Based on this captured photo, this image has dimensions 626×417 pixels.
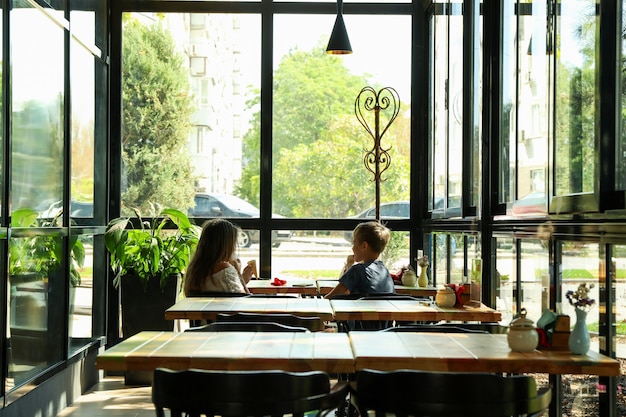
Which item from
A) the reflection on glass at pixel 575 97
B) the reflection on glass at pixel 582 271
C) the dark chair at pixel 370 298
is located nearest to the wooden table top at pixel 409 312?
the dark chair at pixel 370 298

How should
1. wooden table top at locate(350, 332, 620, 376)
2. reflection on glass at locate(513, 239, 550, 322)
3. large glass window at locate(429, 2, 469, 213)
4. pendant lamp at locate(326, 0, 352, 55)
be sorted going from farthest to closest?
pendant lamp at locate(326, 0, 352, 55) → large glass window at locate(429, 2, 469, 213) → reflection on glass at locate(513, 239, 550, 322) → wooden table top at locate(350, 332, 620, 376)

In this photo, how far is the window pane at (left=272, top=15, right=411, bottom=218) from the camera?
329 inches

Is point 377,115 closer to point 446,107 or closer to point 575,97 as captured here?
point 446,107

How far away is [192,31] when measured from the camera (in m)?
8.35

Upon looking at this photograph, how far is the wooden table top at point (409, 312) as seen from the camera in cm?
473

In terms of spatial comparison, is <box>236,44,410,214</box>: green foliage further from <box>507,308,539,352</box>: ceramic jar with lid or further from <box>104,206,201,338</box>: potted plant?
<box>507,308,539,352</box>: ceramic jar with lid

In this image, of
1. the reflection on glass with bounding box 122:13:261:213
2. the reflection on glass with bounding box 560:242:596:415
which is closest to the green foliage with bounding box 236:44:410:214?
the reflection on glass with bounding box 122:13:261:213

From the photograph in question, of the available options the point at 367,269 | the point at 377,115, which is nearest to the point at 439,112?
the point at 377,115

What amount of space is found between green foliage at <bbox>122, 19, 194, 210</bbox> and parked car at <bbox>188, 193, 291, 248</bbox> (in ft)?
0.34

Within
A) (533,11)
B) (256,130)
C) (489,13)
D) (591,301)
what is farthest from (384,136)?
(591,301)

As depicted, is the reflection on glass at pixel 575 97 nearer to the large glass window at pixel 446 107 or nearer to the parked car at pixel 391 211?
the large glass window at pixel 446 107

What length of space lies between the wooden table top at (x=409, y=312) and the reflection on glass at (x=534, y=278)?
0.67 ft

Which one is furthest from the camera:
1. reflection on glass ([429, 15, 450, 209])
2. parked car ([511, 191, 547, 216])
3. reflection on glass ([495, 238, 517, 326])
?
reflection on glass ([429, 15, 450, 209])

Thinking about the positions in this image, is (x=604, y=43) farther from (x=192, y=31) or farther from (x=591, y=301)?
(x=192, y=31)
